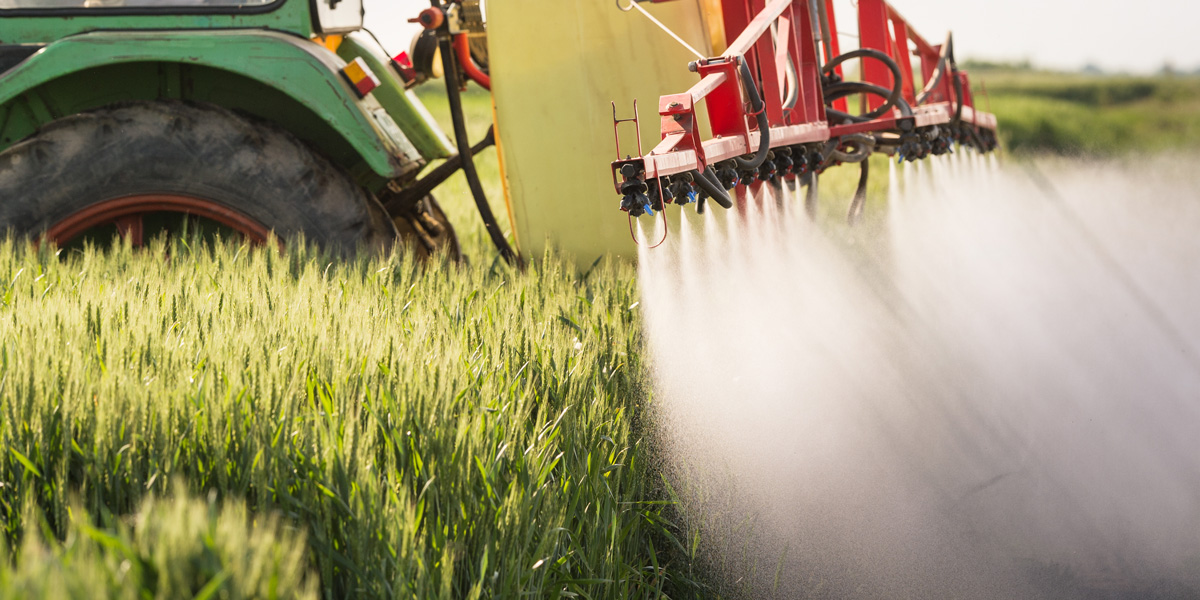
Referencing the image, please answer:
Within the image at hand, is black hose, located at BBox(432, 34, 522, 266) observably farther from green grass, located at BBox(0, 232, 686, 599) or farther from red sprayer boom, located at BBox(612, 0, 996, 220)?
green grass, located at BBox(0, 232, 686, 599)

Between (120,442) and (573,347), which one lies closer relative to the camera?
(120,442)

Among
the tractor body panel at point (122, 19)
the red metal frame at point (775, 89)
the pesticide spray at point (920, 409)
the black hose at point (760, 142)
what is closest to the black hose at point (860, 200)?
the pesticide spray at point (920, 409)

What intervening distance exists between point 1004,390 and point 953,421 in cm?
46

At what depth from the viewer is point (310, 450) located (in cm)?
146

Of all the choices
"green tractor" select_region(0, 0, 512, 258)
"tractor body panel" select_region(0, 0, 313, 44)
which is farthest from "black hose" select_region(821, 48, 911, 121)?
"tractor body panel" select_region(0, 0, 313, 44)

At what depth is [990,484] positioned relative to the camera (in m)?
2.88

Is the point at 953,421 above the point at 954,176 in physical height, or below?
below

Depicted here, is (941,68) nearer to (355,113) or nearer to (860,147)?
(860,147)

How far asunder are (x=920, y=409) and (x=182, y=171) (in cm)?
254

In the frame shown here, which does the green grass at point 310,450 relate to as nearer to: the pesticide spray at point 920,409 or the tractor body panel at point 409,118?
the pesticide spray at point 920,409

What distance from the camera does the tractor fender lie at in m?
3.20

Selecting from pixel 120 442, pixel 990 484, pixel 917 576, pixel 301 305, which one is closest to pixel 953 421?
pixel 990 484

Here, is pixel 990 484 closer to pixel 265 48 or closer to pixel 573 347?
pixel 573 347

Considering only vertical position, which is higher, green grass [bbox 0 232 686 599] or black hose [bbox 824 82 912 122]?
black hose [bbox 824 82 912 122]
